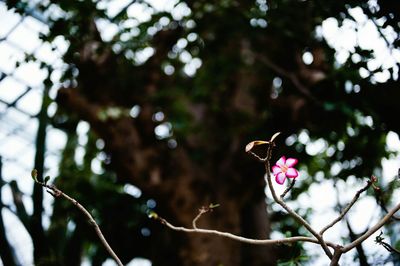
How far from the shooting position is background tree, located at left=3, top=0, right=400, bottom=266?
2430 millimetres

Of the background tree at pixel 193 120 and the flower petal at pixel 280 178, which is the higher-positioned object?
the background tree at pixel 193 120

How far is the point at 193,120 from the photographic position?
12.0ft

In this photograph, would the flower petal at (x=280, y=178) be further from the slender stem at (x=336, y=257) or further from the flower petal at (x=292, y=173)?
the slender stem at (x=336, y=257)

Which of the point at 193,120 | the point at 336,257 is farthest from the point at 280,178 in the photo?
the point at 193,120

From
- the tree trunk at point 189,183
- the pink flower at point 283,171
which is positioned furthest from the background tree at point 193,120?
the pink flower at point 283,171

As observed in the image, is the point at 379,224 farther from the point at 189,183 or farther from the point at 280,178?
the point at 189,183

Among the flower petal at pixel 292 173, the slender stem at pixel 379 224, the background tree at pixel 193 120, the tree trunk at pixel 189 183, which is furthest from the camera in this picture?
the tree trunk at pixel 189 183

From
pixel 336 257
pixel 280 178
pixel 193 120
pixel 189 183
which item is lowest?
pixel 336 257

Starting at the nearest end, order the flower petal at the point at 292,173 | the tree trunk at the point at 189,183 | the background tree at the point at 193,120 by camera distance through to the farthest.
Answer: the flower petal at the point at 292,173 → the background tree at the point at 193,120 → the tree trunk at the point at 189,183

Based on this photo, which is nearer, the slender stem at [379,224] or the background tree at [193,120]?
the slender stem at [379,224]

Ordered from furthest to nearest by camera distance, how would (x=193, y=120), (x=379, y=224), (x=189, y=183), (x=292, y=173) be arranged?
(x=193, y=120), (x=189, y=183), (x=292, y=173), (x=379, y=224)

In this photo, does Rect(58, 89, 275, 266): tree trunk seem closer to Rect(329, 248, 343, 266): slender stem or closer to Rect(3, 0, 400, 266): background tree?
Rect(3, 0, 400, 266): background tree

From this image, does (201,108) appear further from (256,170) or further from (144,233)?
(144,233)

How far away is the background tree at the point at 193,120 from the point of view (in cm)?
243
